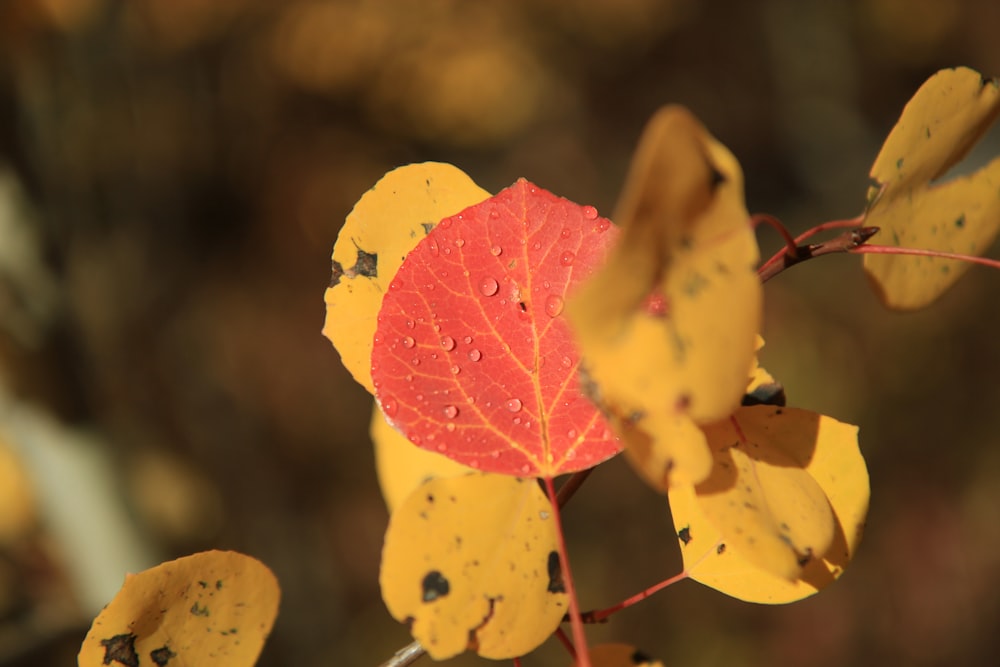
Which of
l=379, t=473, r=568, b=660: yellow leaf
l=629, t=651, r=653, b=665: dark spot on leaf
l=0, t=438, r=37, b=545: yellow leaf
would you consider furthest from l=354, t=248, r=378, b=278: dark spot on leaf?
l=0, t=438, r=37, b=545: yellow leaf

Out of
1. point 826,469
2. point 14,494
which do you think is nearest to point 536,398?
point 826,469

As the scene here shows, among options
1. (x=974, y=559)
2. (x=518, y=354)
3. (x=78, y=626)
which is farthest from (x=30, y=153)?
(x=974, y=559)

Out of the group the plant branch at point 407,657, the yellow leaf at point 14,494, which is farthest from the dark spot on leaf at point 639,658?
the yellow leaf at point 14,494

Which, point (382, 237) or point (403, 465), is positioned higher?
point (382, 237)

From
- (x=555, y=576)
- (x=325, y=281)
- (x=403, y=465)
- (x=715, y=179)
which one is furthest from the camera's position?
(x=325, y=281)

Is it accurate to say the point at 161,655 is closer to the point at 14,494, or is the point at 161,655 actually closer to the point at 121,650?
the point at 121,650

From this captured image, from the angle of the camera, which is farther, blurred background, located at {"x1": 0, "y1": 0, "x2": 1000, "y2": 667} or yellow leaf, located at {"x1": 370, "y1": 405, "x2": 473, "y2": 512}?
blurred background, located at {"x1": 0, "y1": 0, "x2": 1000, "y2": 667}

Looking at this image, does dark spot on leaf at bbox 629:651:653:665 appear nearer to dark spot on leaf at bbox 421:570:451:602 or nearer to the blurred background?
dark spot on leaf at bbox 421:570:451:602
